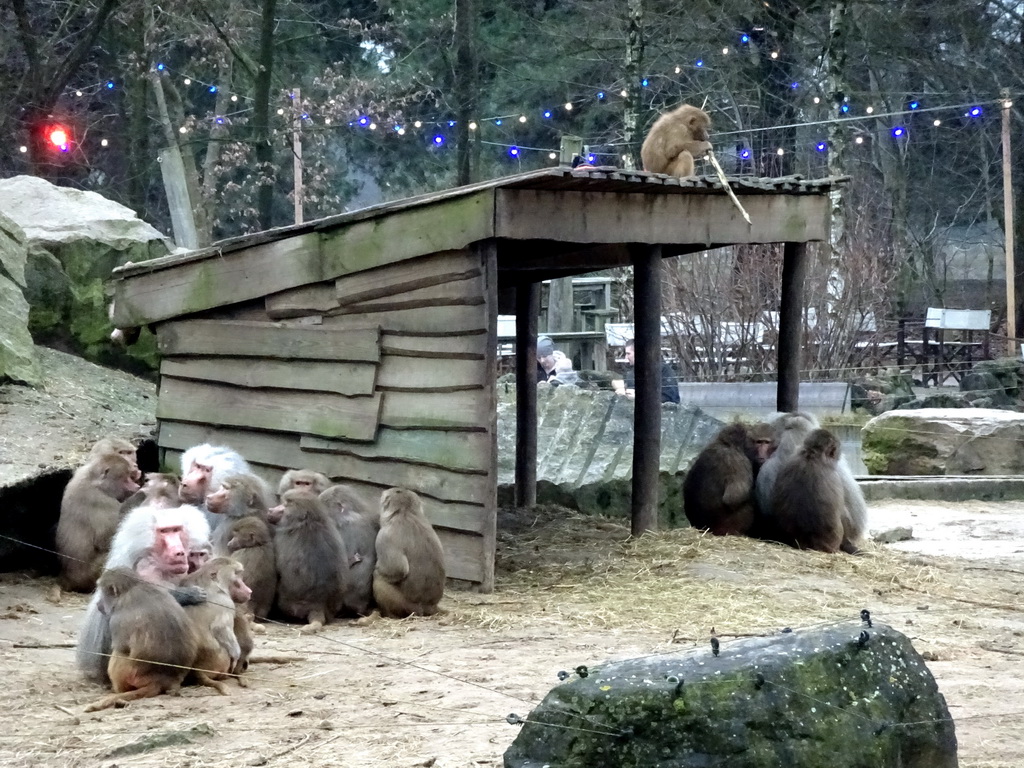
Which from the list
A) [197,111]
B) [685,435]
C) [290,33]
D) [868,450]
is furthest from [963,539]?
[197,111]

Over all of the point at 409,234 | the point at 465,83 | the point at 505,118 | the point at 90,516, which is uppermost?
the point at 465,83

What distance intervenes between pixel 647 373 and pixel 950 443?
20.4ft

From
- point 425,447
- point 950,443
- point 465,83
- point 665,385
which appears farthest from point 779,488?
point 465,83

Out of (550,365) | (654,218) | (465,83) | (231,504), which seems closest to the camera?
(231,504)

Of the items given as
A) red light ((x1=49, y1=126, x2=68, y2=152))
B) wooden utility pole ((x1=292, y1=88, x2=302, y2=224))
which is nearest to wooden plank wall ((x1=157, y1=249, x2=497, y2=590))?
red light ((x1=49, y1=126, x2=68, y2=152))

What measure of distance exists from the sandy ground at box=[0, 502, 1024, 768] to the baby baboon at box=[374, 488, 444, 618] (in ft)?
0.57

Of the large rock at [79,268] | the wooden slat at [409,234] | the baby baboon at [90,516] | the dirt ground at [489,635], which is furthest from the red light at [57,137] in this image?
the baby baboon at [90,516]

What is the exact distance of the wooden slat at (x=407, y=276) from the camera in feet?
25.6

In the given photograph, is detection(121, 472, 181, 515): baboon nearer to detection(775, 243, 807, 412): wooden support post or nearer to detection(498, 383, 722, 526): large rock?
detection(498, 383, 722, 526): large rock

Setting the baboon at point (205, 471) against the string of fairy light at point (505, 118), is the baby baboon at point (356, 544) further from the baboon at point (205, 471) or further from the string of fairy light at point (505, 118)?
the string of fairy light at point (505, 118)

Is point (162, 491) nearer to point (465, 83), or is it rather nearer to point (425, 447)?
point (425, 447)

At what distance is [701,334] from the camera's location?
1841 centimetres

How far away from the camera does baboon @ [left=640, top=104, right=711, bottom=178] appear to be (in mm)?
9664

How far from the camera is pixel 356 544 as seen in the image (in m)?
7.23
